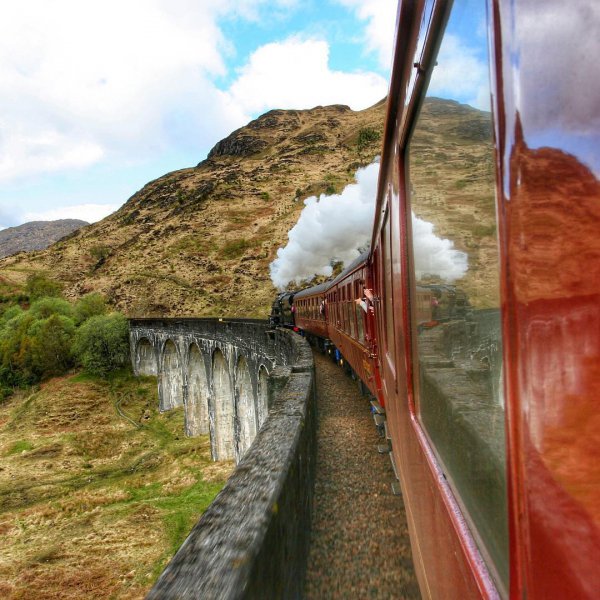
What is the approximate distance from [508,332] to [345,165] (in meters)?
94.9

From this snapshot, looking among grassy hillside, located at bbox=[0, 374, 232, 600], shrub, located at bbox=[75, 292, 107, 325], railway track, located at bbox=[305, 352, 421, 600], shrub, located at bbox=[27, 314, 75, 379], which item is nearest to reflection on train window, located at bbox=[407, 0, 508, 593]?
railway track, located at bbox=[305, 352, 421, 600]

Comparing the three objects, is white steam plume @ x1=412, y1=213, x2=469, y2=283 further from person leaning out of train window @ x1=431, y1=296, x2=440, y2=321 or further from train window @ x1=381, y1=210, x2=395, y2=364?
train window @ x1=381, y1=210, x2=395, y2=364

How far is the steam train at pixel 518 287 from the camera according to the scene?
0.57 meters

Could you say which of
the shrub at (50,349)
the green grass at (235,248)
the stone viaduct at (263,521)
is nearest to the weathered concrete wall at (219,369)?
the stone viaduct at (263,521)

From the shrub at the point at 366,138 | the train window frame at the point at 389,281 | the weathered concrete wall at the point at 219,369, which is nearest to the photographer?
the train window frame at the point at 389,281

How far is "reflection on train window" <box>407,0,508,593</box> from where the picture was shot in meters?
0.79

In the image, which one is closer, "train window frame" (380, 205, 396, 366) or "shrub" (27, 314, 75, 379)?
"train window frame" (380, 205, 396, 366)

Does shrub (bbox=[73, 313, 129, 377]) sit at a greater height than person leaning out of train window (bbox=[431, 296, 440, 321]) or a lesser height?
lesser

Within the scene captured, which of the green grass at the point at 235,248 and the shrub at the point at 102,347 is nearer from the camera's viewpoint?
the shrub at the point at 102,347

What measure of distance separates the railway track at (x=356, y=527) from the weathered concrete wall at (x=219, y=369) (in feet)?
3.62

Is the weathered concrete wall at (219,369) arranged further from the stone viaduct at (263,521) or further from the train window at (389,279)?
the train window at (389,279)

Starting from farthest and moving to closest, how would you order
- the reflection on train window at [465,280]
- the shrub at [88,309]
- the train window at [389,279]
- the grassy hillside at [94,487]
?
1. the shrub at [88,309]
2. the grassy hillside at [94,487]
3. the train window at [389,279]
4. the reflection on train window at [465,280]

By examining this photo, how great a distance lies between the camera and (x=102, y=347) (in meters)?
34.7

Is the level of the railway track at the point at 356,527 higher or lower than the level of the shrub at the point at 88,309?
lower
